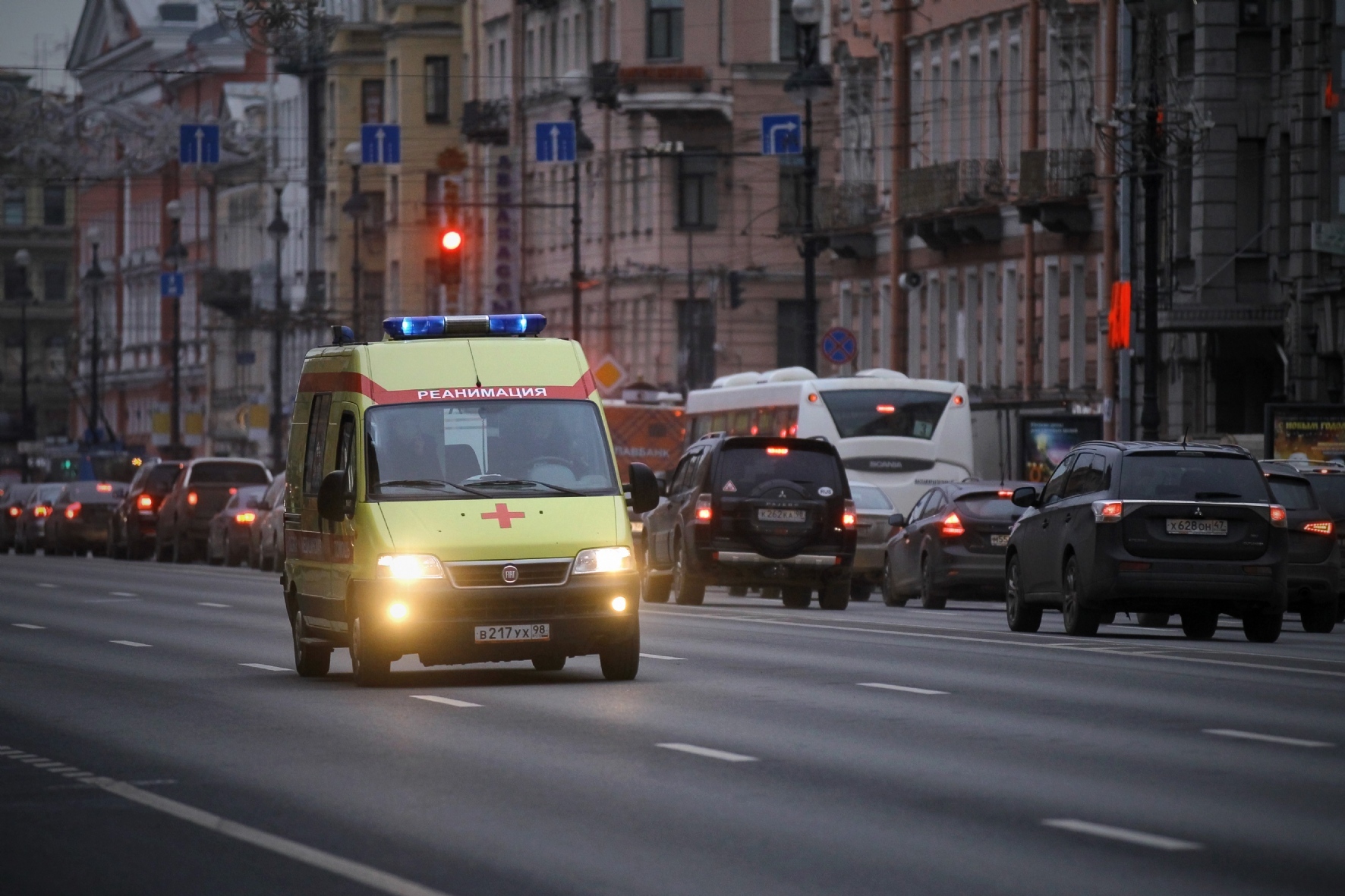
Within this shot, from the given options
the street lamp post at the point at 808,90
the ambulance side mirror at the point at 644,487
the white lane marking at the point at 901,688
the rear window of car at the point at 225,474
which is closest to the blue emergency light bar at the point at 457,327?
the ambulance side mirror at the point at 644,487

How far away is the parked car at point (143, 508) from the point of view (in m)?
62.2

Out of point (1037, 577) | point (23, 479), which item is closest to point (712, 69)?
point (23, 479)

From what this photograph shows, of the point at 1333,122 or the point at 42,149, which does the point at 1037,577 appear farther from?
the point at 42,149

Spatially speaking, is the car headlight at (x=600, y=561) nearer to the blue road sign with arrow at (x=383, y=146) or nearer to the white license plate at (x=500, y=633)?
the white license plate at (x=500, y=633)

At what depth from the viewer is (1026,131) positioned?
62.4m

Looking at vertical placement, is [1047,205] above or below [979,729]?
above

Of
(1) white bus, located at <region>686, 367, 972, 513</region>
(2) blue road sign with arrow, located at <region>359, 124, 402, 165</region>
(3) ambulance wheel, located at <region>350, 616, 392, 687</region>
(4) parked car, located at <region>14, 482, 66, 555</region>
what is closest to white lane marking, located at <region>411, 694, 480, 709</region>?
(3) ambulance wheel, located at <region>350, 616, 392, 687</region>

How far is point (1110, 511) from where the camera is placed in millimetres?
26297

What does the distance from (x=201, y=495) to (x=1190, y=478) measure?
34913 mm

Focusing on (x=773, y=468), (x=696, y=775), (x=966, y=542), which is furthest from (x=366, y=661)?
(x=966, y=542)

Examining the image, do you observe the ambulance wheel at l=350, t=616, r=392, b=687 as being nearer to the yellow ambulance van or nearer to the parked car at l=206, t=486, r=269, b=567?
the yellow ambulance van

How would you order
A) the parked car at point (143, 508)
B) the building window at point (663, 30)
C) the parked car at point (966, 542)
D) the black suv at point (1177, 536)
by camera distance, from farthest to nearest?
the building window at point (663, 30), the parked car at point (143, 508), the parked car at point (966, 542), the black suv at point (1177, 536)

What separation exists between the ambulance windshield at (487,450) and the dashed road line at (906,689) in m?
2.04

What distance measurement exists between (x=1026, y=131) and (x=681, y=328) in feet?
89.9
